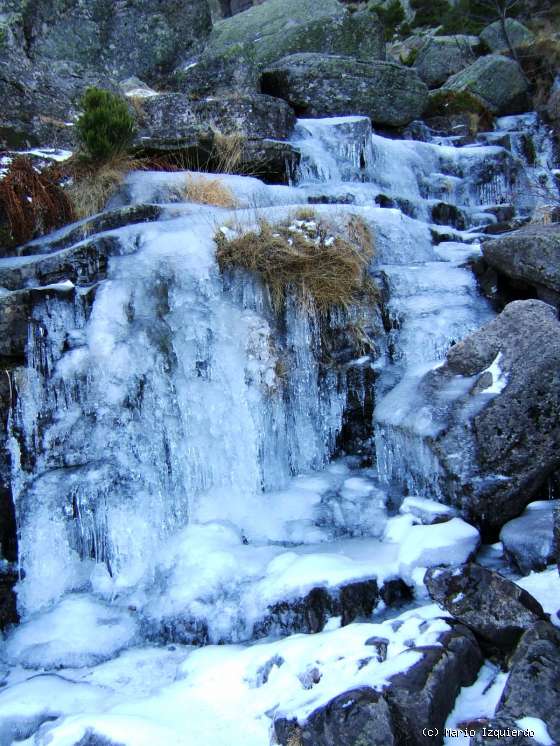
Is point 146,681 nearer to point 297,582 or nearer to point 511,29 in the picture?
point 297,582

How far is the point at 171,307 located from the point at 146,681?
294 centimetres

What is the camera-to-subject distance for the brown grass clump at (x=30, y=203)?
7195 mm

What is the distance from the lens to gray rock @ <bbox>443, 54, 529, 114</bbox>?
509 inches

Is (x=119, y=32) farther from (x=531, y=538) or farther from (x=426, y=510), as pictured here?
(x=531, y=538)

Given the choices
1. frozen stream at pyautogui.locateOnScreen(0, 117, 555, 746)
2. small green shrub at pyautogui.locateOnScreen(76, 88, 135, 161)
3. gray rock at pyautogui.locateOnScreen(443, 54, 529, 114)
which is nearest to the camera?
frozen stream at pyautogui.locateOnScreen(0, 117, 555, 746)

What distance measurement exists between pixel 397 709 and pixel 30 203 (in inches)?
244

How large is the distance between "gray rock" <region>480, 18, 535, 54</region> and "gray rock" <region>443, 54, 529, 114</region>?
2.60 m

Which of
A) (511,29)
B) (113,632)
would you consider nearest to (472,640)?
(113,632)

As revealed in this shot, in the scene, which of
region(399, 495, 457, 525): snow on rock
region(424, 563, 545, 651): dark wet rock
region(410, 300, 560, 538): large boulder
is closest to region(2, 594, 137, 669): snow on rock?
region(399, 495, 457, 525): snow on rock

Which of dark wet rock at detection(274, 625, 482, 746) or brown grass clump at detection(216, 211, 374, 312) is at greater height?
brown grass clump at detection(216, 211, 374, 312)

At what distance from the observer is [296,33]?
41.7 ft

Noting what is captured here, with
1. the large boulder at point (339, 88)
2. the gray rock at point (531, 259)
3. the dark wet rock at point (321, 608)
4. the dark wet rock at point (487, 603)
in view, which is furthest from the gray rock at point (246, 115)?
the dark wet rock at point (487, 603)

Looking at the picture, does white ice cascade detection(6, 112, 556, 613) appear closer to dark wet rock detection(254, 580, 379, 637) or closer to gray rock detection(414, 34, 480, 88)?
dark wet rock detection(254, 580, 379, 637)

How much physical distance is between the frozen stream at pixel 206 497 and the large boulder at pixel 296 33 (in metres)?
6.40
